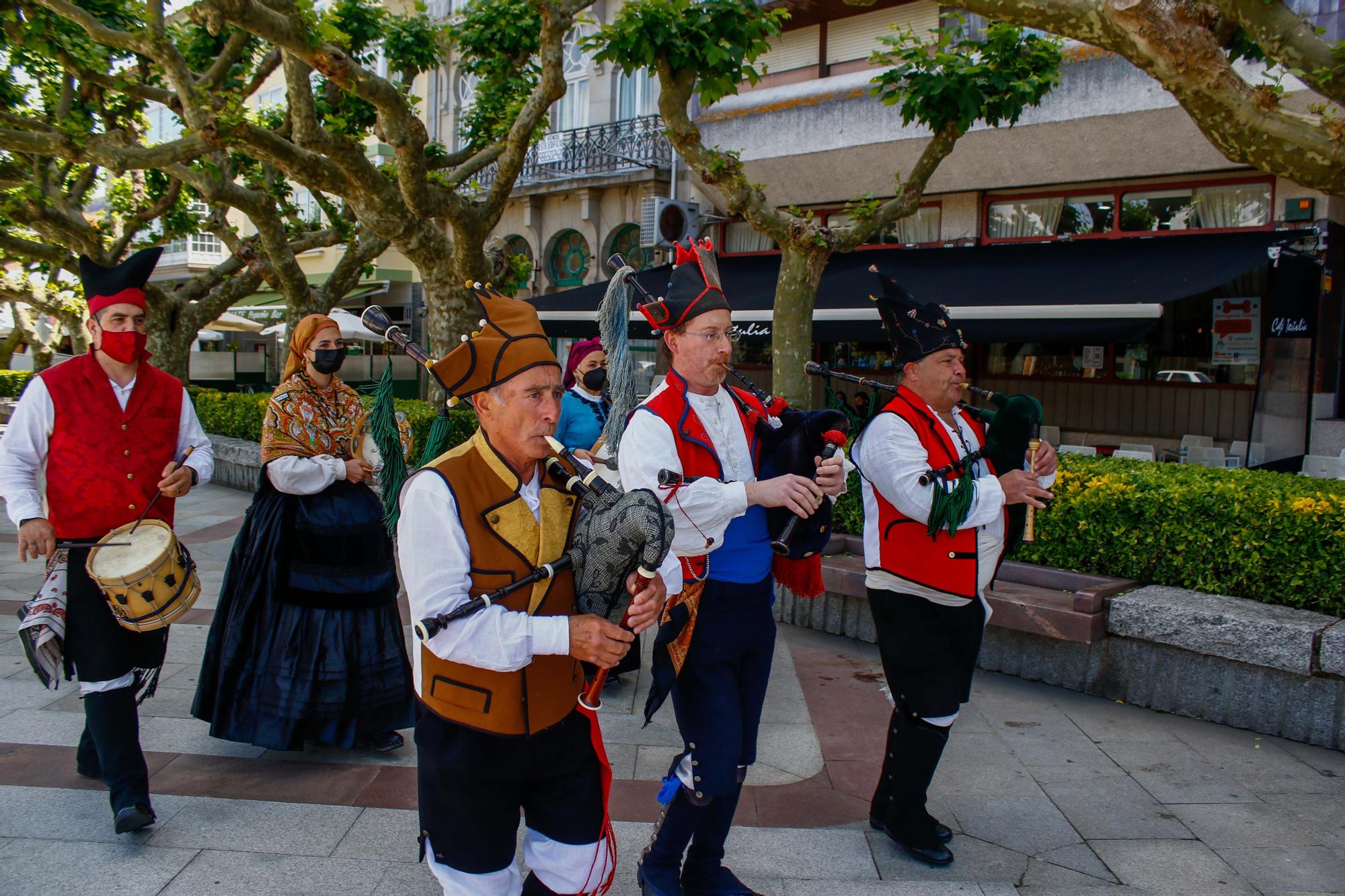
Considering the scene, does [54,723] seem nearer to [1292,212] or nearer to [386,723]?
[386,723]

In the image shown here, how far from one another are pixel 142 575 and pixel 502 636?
6.61 ft

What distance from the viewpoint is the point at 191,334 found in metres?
15.0

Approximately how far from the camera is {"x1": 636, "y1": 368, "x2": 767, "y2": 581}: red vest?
3.03 metres

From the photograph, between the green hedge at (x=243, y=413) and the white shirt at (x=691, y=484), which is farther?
the green hedge at (x=243, y=413)

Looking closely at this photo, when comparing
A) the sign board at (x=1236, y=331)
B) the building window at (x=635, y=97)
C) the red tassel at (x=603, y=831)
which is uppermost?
the building window at (x=635, y=97)

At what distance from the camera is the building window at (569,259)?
61.4 ft

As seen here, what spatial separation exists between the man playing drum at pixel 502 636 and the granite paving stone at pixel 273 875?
3.79 ft

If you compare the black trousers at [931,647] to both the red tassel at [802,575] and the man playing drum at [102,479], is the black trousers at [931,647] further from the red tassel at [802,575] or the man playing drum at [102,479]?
the man playing drum at [102,479]

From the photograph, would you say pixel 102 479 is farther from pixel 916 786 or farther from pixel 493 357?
pixel 916 786

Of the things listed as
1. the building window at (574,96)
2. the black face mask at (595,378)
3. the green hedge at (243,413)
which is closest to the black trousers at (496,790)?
the black face mask at (595,378)

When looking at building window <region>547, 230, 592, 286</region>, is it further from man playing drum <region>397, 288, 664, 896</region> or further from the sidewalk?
man playing drum <region>397, 288, 664, 896</region>

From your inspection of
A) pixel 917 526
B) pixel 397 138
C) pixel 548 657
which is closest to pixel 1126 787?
pixel 917 526

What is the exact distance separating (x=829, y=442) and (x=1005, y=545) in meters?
1.07

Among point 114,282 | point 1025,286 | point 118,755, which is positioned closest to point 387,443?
point 114,282
